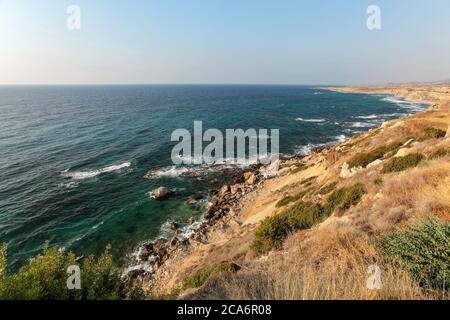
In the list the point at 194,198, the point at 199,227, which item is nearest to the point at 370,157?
the point at 199,227

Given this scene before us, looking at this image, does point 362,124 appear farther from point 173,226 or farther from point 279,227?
point 279,227

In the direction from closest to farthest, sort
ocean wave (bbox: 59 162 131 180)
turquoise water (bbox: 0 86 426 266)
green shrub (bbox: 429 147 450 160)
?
green shrub (bbox: 429 147 450 160), turquoise water (bbox: 0 86 426 266), ocean wave (bbox: 59 162 131 180)

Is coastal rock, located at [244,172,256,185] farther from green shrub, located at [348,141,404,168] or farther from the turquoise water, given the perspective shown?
green shrub, located at [348,141,404,168]

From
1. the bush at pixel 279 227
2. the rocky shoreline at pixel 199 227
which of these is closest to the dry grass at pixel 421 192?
the bush at pixel 279 227

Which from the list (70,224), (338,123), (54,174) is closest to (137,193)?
(70,224)

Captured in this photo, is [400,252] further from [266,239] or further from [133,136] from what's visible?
[133,136]

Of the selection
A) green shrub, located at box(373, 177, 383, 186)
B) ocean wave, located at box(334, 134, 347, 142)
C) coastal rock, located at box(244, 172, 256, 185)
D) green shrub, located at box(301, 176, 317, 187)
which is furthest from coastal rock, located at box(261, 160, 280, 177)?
ocean wave, located at box(334, 134, 347, 142)
